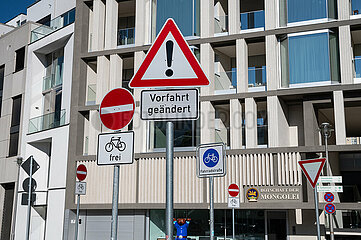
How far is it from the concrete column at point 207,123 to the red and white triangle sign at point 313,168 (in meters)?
13.7

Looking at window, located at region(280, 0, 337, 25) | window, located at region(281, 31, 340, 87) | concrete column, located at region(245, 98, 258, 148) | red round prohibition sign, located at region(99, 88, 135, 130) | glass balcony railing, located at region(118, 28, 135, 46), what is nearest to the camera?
red round prohibition sign, located at region(99, 88, 135, 130)

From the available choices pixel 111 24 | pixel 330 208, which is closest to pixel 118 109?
pixel 330 208

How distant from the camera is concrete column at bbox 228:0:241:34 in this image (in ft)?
83.9

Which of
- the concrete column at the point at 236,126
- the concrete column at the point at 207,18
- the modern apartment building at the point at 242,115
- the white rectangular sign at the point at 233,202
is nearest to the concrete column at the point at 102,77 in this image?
the modern apartment building at the point at 242,115

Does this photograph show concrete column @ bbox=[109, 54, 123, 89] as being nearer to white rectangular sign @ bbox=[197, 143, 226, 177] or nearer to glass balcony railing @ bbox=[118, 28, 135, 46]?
glass balcony railing @ bbox=[118, 28, 135, 46]

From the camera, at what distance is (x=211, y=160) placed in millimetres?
8570

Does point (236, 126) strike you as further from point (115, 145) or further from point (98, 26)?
point (115, 145)

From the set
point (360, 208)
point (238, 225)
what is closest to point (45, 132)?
point (238, 225)

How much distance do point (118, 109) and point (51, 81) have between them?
94.2 ft

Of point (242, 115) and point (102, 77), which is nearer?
point (242, 115)

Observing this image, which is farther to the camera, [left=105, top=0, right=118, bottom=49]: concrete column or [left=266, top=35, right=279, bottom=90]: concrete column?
[left=105, top=0, right=118, bottom=49]: concrete column

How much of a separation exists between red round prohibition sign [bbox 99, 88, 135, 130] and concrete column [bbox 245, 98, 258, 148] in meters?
18.6

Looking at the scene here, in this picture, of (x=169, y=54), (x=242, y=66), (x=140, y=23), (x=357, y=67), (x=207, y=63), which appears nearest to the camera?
(x=169, y=54)

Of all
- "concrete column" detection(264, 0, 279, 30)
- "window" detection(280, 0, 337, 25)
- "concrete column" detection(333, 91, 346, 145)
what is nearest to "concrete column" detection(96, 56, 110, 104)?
"concrete column" detection(264, 0, 279, 30)
